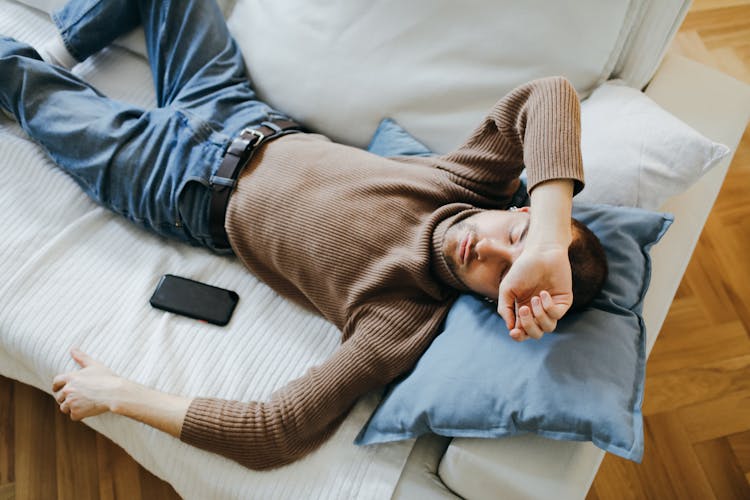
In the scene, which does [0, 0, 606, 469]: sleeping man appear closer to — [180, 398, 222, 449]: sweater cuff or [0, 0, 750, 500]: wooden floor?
[180, 398, 222, 449]: sweater cuff

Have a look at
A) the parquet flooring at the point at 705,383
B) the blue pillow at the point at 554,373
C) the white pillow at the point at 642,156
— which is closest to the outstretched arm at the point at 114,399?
the blue pillow at the point at 554,373

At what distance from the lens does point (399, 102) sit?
1.25 m

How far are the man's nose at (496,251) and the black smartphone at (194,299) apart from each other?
0.53 m

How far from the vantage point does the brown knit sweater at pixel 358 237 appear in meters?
0.96

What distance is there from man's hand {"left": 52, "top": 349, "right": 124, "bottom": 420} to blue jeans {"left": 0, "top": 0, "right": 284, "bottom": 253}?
0.34m

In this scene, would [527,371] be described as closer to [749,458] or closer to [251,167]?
[251,167]

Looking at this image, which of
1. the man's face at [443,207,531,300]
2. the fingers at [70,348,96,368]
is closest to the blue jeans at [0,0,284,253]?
the fingers at [70,348,96,368]

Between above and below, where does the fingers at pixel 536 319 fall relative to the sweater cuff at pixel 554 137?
below

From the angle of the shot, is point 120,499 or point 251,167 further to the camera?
point 120,499

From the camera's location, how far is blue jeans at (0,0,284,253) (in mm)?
1230

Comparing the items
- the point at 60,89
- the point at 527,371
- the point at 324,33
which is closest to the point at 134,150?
the point at 60,89

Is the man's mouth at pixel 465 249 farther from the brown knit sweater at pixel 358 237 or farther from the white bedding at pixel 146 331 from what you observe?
the white bedding at pixel 146 331

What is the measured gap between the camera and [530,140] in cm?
95

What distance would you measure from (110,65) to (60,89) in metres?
0.21
